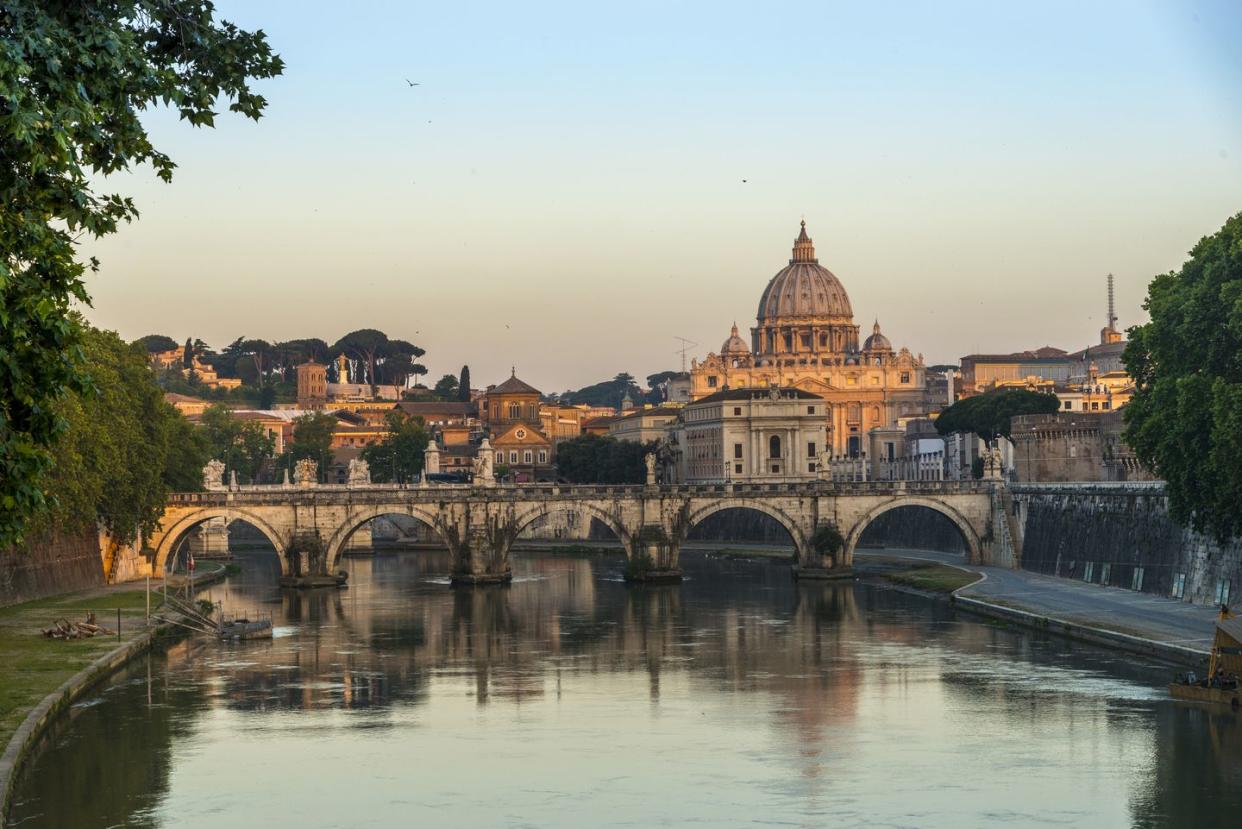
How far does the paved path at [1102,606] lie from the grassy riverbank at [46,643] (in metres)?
30.9

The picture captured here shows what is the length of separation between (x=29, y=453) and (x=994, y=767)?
24.4 m

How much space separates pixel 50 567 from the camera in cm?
7306

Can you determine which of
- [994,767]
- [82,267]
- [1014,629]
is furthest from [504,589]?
[82,267]

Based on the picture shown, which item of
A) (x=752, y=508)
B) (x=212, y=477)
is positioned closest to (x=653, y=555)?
(x=752, y=508)

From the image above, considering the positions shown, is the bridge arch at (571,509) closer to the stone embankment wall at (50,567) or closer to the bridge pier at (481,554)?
the bridge pier at (481,554)

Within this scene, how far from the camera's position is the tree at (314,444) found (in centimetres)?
17750

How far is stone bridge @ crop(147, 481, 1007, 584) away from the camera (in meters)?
91.8

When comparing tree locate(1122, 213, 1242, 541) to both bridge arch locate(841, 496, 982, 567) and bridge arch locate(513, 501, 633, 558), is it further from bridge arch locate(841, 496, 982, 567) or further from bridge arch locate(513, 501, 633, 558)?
bridge arch locate(513, 501, 633, 558)

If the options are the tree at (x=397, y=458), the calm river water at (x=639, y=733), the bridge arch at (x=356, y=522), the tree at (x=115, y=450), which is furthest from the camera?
the tree at (x=397, y=458)

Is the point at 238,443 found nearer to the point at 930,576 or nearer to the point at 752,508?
the point at 752,508

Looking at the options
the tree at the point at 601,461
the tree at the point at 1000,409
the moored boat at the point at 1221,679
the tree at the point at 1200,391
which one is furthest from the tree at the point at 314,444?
the moored boat at the point at 1221,679

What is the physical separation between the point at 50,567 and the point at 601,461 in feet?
311

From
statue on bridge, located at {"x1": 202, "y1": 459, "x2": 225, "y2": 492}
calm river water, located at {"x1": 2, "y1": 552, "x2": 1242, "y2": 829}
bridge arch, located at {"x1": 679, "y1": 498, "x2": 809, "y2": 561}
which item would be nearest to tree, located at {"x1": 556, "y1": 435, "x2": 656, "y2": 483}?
statue on bridge, located at {"x1": 202, "y1": 459, "x2": 225, "y2": 492}

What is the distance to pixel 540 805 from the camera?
3712cm
